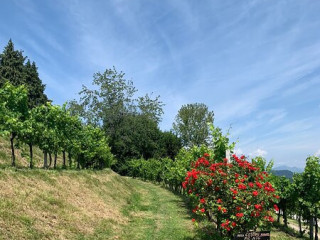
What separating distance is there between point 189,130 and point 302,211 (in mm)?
55593

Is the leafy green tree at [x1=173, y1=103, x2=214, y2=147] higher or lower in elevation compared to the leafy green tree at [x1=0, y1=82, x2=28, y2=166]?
higher

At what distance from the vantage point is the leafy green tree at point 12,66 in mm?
52750

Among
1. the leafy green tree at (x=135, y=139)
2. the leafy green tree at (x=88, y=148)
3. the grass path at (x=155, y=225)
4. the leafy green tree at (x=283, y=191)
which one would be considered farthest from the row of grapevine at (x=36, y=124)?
the leafy green tree at (x=135, y=139)

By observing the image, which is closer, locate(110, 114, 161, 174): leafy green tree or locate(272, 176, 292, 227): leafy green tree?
locate(272, 176, 292, 227): leafy green tree

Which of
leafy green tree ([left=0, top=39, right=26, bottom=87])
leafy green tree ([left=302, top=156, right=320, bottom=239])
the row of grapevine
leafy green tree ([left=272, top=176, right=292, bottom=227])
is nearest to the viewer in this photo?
the row of grapevine

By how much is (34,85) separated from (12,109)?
153 ft

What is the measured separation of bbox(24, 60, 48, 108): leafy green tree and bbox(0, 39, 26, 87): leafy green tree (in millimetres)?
1797

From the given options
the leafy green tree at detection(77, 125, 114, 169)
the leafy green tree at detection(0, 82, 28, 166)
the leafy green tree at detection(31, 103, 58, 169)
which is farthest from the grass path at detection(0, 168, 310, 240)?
the leafy green tree at detection(77, 125, 114, 169)

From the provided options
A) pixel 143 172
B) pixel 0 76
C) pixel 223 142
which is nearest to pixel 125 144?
pixel 143 172

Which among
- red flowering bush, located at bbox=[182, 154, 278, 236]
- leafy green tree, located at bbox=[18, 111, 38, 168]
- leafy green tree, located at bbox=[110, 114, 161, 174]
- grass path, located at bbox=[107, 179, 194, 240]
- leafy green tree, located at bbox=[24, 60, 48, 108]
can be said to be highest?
leafy green tree, located at bbox=[24, 60, 48, 108]

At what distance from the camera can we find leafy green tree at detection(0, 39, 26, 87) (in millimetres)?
52750

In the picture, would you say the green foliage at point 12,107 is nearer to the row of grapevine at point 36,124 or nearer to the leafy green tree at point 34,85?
the row of grapevine at point 36,124

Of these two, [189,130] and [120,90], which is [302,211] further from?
[189,130]

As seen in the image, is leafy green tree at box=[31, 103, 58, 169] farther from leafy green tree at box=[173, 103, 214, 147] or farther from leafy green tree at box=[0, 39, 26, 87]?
leafy green tree at box=[173, 103, 214, 147]
